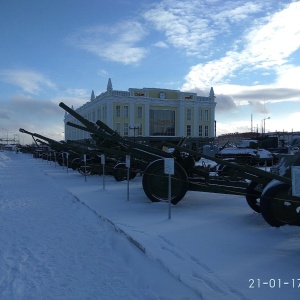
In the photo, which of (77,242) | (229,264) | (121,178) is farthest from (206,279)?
(121,178)

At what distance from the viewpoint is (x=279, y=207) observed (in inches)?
254

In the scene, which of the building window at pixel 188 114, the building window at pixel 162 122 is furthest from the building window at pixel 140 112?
the building window at pixel 188 114

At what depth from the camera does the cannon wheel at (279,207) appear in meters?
6.41

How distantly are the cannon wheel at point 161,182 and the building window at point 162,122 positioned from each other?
51.5 m

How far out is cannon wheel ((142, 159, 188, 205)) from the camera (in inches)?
350

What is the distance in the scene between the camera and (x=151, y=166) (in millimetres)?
9055

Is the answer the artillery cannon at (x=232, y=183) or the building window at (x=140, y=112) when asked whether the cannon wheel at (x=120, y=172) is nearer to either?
the artillery cannon at (x=232, y=183)

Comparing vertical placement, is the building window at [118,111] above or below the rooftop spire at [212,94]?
below

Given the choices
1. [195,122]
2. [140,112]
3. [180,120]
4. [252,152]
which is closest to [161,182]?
[252,152]

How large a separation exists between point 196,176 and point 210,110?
2181 inches

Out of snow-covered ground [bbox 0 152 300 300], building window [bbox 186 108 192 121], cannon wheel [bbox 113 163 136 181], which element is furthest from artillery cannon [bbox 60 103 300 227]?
building window [bbox 186 108 192 121]

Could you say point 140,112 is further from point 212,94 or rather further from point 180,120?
point 212,94

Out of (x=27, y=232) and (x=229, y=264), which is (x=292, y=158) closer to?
(x=229, y=264)

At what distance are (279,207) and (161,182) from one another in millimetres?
3342
